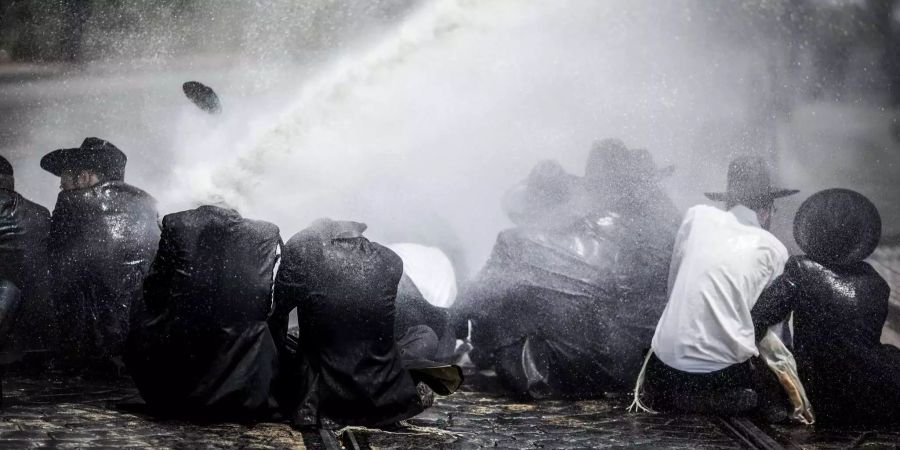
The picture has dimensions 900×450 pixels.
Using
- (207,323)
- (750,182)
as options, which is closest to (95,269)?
(207,323)

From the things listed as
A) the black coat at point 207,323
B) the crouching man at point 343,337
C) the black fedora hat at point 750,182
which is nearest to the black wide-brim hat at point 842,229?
the black fedora hat at point 750,182

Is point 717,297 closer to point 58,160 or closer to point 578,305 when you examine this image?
point 578,305

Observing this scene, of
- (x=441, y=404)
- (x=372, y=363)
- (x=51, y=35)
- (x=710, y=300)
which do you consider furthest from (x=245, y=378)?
(x=51, y=35)

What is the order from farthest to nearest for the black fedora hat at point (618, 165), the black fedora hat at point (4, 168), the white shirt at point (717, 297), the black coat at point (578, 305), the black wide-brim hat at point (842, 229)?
the black fedora hat at point (618, 165), the black fedora hat at point (4, 168), the black coat at point (578, 305), the black wide-brim hat at point (842, 229), the white shirt at point (717, 297)

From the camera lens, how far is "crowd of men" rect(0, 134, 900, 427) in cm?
521

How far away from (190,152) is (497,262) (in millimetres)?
5875

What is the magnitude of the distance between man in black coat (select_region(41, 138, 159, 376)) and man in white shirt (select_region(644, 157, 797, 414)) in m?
4.21

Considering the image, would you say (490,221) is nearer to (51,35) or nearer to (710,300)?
(710,300)

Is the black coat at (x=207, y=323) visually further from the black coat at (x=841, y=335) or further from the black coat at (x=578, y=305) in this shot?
the black coat at (x=841, y=335)

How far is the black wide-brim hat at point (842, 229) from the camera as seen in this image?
5930 millimetres

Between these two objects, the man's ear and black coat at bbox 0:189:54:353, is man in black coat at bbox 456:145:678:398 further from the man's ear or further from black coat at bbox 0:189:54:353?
the man's ear

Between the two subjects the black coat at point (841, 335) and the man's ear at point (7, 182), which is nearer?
the black coat at point (841, 335)

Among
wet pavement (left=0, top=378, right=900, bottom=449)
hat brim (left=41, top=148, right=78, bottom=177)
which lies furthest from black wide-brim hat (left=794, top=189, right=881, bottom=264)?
hat brim (left=41, top=148, right=78, bottom=177)

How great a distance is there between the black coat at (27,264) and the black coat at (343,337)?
275 cm
